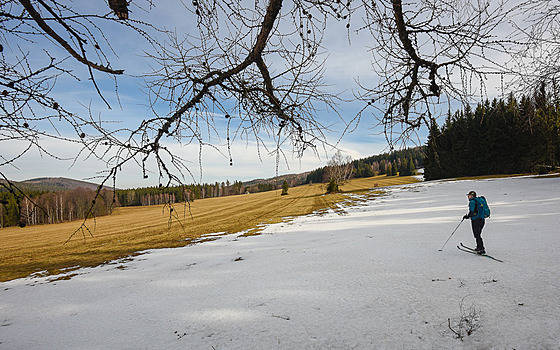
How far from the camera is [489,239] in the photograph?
8.44 meters

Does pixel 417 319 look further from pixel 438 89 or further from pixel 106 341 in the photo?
pixel 106 341

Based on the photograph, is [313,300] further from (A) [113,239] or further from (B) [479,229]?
(A) [113,239]

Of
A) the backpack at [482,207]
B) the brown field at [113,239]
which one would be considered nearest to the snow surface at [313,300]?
the backpack at [482,207]

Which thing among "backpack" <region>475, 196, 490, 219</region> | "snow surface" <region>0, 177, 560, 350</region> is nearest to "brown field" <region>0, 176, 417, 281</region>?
"snow surface" <region>0, 177, 560, 350</region>

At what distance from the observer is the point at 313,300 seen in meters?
4.85

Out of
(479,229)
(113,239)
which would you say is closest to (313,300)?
(479,229)

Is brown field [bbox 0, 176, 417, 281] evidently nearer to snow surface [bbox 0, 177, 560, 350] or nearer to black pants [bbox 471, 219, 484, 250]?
snow surface [bbox 0, 177, 560, 350]

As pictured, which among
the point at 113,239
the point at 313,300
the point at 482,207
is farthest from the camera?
the point at 113,239

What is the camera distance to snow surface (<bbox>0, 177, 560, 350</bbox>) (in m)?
3.70

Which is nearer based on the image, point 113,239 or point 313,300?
point 313,300

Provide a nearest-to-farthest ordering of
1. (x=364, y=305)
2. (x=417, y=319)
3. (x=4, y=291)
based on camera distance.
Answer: (x=417, y=319), (x=364, y=305), (x=4, y=291)

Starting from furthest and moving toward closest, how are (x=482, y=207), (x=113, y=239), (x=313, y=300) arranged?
(x=113, y=239)
(x=482, y=207)
(x=313, y=300)

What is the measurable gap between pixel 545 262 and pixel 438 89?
6.38 meters

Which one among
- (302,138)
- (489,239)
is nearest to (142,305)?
(302,138)
